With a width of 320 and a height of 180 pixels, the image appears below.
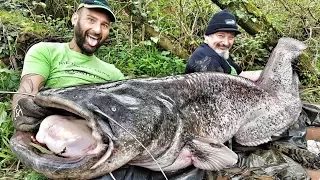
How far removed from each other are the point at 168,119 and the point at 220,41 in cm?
206


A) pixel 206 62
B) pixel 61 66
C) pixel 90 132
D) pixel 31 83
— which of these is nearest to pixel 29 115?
pixel 90 132

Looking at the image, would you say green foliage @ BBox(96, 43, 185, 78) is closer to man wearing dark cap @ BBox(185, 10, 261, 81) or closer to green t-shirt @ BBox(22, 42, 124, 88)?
man wearing dark cap @ BBox(185, 10, 261, 81)

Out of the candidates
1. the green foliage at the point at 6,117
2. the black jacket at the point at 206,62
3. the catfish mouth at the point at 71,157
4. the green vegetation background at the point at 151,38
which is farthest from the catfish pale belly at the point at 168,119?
the green vegetation background at the point at 151,38

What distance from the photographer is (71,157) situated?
203 cm

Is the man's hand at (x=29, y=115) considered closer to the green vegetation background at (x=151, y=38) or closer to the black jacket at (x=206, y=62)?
the green vegetation background at (x=151, y=38)

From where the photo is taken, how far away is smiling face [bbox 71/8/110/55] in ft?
11.0

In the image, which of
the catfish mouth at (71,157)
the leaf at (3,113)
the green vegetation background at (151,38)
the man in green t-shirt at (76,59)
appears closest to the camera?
the catfish mouth at (71,157)

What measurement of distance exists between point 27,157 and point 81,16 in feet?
5.54

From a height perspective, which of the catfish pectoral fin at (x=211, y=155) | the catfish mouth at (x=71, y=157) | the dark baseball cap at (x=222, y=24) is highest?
the dark baseball cap at (x=222, y=24)

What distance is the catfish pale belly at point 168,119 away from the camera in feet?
6.58

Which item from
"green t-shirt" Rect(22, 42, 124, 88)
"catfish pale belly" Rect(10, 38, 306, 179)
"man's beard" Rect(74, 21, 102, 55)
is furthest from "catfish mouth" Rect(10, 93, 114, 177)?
"man's beard" Rect(74, 21, 102, 55)

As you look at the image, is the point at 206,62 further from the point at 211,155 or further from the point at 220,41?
the point at 211,155

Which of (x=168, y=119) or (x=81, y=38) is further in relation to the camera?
(x=81, y=38)

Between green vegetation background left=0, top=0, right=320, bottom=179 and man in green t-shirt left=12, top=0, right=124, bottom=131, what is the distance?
875 millimetres
